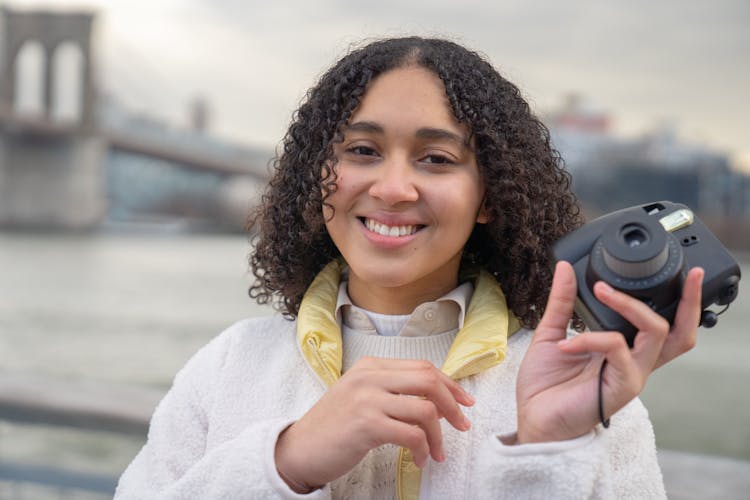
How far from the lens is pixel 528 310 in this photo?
2.95 feet

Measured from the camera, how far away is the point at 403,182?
31.0 inches

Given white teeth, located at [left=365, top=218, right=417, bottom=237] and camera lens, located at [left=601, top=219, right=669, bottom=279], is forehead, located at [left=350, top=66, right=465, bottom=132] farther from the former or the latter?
camera lens, located at [left=601, top=219, right=669, bottom=279]

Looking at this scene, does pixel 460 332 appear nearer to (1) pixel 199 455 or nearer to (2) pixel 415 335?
(2) pixel 415 335

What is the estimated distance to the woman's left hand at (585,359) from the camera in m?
0.63

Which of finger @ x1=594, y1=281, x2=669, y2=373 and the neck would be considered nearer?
finger @ x1=594, y1=281, x2=669, y2=373

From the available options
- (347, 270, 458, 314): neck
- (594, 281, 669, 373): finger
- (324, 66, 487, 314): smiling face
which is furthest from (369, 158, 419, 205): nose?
(594, 281, 669, 373): finger

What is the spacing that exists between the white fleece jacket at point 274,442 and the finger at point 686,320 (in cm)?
8

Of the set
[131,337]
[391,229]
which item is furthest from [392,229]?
[131,337]

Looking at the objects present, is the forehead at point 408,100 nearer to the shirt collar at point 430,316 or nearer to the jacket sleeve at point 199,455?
the shirt collar at point 430,316

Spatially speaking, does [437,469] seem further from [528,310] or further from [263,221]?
[263,221]

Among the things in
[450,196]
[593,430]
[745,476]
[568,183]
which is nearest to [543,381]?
[593,430]

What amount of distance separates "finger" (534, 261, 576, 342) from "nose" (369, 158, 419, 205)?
0.53 feet

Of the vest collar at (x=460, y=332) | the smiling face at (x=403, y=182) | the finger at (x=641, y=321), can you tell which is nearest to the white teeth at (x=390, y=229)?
the smiling face at (x=403, y=182)

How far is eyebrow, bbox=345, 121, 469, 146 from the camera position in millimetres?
802
